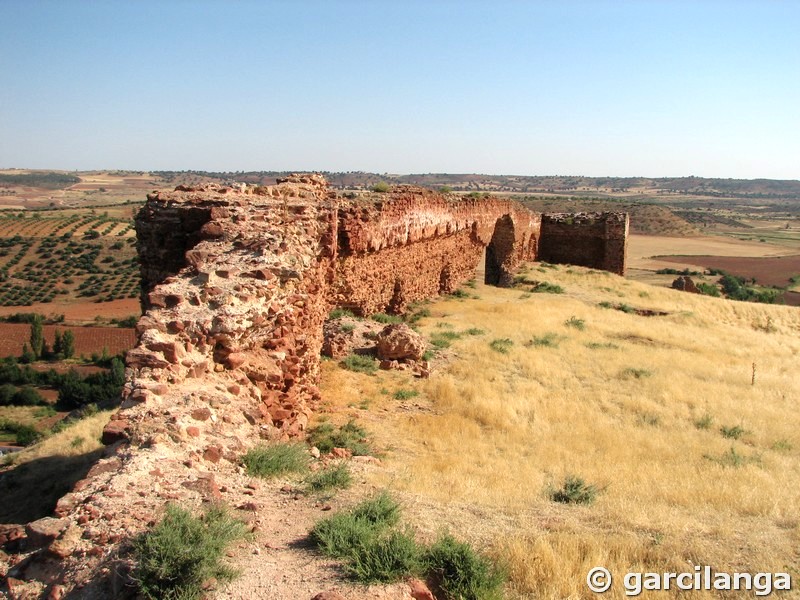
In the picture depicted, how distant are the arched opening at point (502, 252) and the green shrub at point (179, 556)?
19.5m

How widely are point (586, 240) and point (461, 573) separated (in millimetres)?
23242

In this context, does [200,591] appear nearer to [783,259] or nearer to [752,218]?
[783,259]

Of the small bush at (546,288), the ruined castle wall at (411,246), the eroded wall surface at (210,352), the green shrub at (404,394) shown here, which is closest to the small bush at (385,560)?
the eroded wall surface at (210,352)

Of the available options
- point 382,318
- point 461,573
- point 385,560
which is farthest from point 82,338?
point 461,573

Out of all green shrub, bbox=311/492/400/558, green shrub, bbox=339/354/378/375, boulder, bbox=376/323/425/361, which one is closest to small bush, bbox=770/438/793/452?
boulder, bbox=376/323/425/361

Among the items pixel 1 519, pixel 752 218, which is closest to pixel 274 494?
pixel 1 519

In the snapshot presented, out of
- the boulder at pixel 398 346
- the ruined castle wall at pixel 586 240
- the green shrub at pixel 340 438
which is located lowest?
the green shrub at pixel 340 438

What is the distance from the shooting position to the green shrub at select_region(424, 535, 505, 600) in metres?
3.42

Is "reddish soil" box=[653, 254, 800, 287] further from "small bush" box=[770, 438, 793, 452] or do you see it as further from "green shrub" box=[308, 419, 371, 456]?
"green shrub" box=[308, 419, 371, 456]

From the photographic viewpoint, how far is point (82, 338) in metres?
41.0

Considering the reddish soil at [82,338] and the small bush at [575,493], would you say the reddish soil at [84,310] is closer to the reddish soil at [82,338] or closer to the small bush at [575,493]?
the reddish soil at [82,338]

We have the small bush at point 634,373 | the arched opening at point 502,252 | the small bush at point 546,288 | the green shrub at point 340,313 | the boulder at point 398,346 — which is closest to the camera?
the boulder at point 398,346

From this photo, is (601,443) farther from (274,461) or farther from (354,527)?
(354,527)

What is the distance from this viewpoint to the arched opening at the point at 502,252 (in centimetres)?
2238
